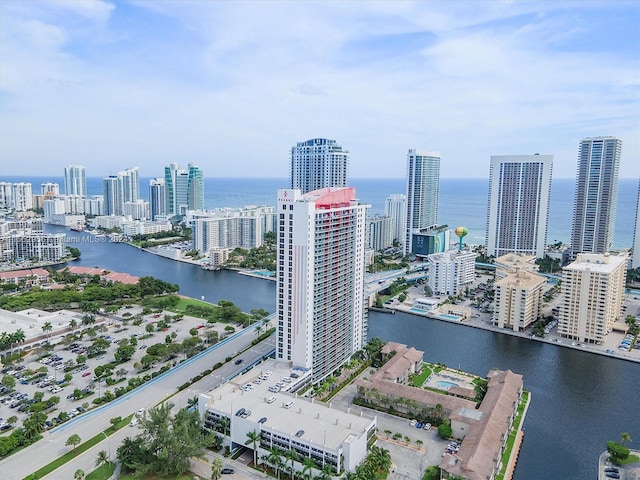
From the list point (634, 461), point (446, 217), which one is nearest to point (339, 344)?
point (634, 461)

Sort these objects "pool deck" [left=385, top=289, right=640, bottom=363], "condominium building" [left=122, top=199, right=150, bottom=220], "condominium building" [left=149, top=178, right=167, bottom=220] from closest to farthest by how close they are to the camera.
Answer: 1. "pool deck" [left=385, top=289, right=640, bottom=363]
2. "condominium building" [left=122, top=199, right=150, bottom=220]
3. "condominium building" [left=149, top=178, right=167, bottom=220]

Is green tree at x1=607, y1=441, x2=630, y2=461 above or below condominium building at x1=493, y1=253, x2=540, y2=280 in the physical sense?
below

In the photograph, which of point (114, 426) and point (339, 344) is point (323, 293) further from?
point (114, 426)

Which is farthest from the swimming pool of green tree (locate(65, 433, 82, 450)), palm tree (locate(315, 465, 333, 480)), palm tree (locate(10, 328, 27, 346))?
palm tree (locate(10, 328, 27, 346))

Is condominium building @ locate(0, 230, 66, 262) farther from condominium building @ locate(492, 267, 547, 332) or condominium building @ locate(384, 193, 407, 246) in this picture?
condominium building @ locate(492, 267, 547, 332)

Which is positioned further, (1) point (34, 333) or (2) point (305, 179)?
(2) point (305, 179)

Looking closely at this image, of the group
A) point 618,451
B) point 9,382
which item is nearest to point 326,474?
point 618,451

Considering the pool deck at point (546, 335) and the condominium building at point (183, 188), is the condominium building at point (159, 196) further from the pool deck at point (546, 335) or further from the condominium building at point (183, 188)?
the pool deck at point (546, 335)
